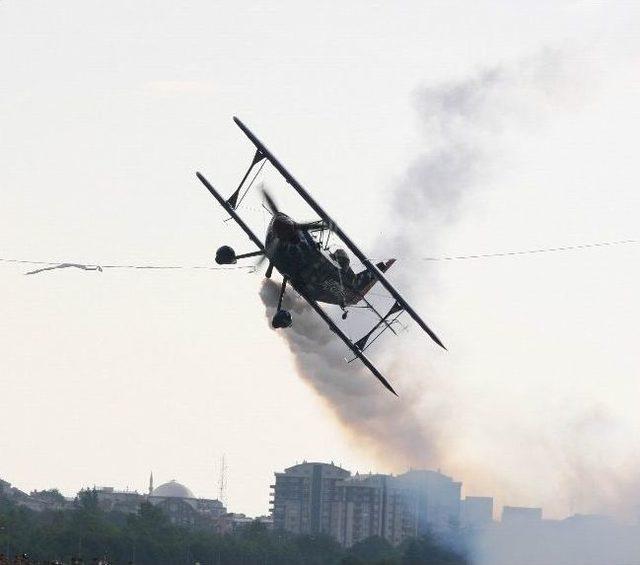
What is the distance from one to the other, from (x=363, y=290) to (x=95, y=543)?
2893 inches

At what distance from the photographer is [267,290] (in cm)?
7656

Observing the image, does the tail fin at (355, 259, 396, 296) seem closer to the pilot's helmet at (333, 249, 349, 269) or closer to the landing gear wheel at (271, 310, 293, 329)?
the pilot's helmet at (333, 249, 349, 269)

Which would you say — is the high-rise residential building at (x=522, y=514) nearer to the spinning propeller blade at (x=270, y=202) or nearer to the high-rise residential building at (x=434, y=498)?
the high-rise residential building at (x=434, y=498)

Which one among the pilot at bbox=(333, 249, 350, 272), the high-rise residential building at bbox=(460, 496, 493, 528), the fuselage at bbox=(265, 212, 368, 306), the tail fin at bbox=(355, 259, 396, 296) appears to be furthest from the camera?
the high-rise residential building at bbox=(460, 496, 493, 528)

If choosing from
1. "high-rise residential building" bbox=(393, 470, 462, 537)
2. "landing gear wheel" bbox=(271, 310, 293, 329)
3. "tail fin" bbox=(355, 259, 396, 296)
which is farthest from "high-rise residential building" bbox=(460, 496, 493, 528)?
"landing gear wheel" bbox=(271, 310, 293, 329)

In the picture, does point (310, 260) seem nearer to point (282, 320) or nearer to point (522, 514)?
point (282, 320)

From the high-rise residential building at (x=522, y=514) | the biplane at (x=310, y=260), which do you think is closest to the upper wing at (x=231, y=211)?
the biplane at (x=310, y=260)

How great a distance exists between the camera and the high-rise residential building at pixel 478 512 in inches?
4828

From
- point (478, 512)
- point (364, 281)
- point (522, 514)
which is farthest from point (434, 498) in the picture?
point (364, 281)

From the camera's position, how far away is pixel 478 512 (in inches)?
4919

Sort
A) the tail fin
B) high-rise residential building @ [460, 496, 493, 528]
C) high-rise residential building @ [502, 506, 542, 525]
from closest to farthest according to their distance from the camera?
the tail fin
high-rise residential building @ [502, 506, 542, 525]
high-rise residential building @ [460, 496, 493, 528]

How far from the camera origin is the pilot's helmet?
6813 centimetres

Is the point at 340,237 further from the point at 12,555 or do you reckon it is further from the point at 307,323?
the point at 12,555

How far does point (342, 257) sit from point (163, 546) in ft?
274
